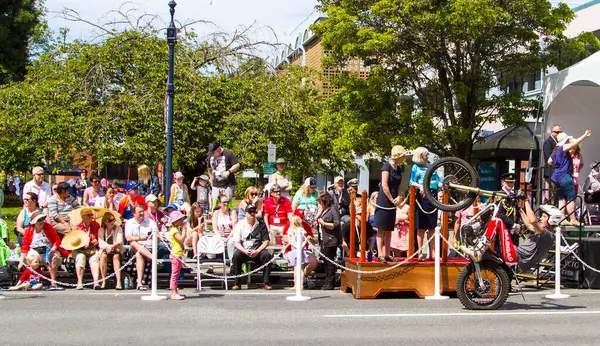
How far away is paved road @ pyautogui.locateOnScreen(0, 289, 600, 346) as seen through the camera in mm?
8078

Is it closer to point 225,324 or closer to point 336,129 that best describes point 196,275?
point 225,324

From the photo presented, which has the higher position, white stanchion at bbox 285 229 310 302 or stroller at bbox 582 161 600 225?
stroller at bbox 582 161 600 225

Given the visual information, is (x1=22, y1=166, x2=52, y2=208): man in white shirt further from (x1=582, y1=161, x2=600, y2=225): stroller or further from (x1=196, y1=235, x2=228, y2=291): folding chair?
(x1=582, y1=161, x2=600, y2=225): stroller

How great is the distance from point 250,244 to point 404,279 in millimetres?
2802

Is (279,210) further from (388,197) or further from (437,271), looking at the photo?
(437,271)

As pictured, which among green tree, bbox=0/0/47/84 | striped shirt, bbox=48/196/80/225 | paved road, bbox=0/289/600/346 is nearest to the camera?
paved road, bbox=0/289/600/346

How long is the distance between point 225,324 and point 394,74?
44.7ft

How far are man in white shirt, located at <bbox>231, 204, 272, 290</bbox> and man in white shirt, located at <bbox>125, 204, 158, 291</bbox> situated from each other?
1453 millimetres

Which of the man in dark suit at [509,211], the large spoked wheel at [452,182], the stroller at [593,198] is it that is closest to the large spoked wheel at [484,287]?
the large spoked wheel at [452,182]

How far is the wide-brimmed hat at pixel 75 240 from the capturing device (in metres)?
12.6

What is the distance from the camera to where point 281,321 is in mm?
9297

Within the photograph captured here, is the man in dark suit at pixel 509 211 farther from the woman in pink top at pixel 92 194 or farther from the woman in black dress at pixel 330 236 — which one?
the woman in pink top at pixel 92 194

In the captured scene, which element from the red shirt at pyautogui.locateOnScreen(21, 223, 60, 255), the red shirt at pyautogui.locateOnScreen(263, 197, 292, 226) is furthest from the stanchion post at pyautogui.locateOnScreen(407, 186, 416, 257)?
the red shirt at pyautogui.locateOnScreen(21, 223, 60, 255)

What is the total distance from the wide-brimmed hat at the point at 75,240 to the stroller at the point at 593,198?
29.8 ft
